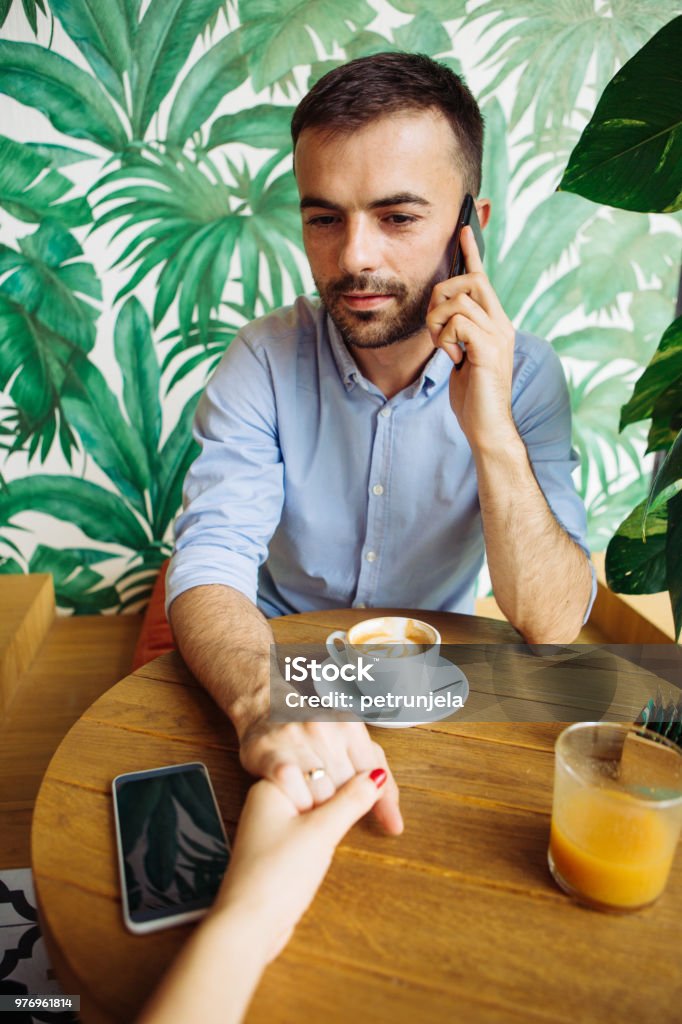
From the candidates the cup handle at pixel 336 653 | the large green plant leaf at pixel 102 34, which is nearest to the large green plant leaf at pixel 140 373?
the large green plant leaf at pixel 102 34

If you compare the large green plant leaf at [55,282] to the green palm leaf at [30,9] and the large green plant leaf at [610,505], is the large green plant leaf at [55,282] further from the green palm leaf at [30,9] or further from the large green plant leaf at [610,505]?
Result: the large green plant leaf at [610,505]

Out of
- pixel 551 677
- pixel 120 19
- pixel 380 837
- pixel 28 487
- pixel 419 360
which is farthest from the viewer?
pixel 28 487

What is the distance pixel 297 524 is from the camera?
63.2 inches

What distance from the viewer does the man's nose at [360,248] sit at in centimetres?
139

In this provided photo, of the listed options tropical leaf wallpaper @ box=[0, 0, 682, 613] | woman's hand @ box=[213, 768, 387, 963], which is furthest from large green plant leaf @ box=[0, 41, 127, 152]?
woman's hand @ box=[213, 768, 387, 963]

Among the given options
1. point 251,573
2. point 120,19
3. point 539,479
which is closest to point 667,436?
point 539,479

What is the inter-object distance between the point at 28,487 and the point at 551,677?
1.96 metres

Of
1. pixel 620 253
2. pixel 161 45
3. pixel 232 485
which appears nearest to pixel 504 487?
pixel 232 485

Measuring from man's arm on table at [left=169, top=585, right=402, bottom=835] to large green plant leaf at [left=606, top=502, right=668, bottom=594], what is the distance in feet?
2.05

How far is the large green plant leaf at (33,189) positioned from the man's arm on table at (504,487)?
55.7 inches

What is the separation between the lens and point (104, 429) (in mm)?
2432

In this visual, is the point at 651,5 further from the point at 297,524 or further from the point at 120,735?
the point at 120,735

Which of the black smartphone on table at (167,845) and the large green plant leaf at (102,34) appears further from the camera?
the large green plant leaf at (102,34)

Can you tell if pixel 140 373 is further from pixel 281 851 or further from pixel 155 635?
pixel 281 851
